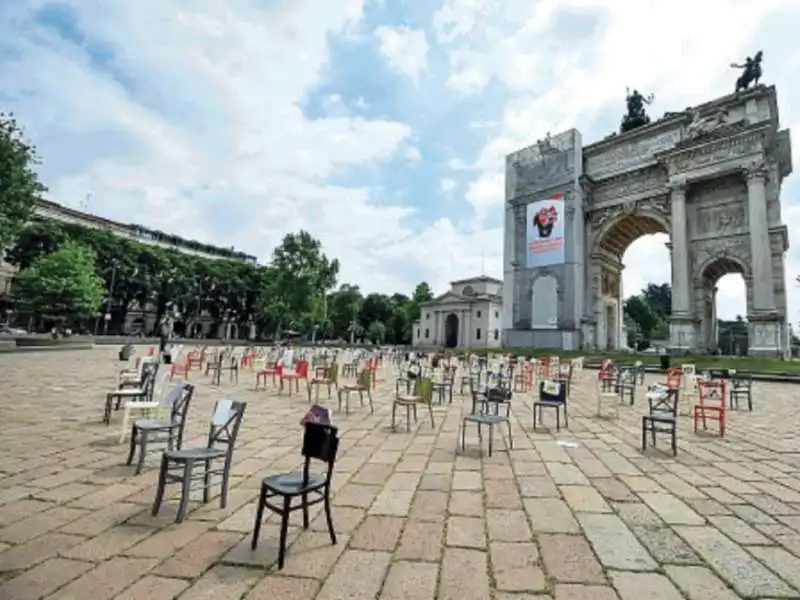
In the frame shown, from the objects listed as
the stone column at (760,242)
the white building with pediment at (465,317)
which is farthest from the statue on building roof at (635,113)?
the white building with pediment at (465,317)

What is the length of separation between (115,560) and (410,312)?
7280 cm

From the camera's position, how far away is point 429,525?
333cm

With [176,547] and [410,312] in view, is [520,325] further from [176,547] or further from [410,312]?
[410,312]

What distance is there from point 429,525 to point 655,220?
3385 cm

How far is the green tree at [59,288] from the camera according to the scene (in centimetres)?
2847

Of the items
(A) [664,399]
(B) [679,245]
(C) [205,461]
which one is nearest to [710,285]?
(B) [679,245]

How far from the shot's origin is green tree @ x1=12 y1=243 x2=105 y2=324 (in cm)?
2847

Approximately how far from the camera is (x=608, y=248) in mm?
35844

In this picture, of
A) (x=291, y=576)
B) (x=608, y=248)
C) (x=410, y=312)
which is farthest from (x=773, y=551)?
(x=410, y=312)

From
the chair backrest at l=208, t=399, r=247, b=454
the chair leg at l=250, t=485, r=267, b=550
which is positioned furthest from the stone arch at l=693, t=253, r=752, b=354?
the chair leg at l=250, t=485, r=267, b=550

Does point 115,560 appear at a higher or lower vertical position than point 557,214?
lower

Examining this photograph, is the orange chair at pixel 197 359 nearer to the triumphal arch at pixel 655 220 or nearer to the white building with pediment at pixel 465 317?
the triumphal arch at pixel 655 220

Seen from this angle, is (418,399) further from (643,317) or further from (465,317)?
(643,317)

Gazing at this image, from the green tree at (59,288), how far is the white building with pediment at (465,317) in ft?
131
